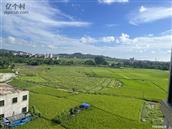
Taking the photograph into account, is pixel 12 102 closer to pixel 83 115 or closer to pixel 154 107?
pixel 83 115

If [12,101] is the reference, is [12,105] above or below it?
below

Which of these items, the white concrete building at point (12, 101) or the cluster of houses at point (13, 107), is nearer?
the cluster of houses at point (13, 107)

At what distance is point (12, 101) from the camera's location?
1468 cm

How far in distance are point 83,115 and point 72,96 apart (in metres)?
6.99

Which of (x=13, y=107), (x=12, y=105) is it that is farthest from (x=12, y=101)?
(x=13, y=107)

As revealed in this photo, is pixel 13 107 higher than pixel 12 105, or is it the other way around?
pixel 12 105

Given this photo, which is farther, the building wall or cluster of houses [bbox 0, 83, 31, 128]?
the building wall

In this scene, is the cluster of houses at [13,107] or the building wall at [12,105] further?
the building wall at [12,105]

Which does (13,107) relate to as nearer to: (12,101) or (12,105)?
(12,105)

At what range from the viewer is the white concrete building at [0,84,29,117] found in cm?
1413

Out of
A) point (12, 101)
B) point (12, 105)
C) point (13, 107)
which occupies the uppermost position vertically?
point (12, 101)

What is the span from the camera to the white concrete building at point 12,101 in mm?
14133

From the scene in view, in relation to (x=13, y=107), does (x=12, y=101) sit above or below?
above

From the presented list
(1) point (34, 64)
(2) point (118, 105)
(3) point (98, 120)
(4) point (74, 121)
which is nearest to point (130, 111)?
(2) point (118, 105)
